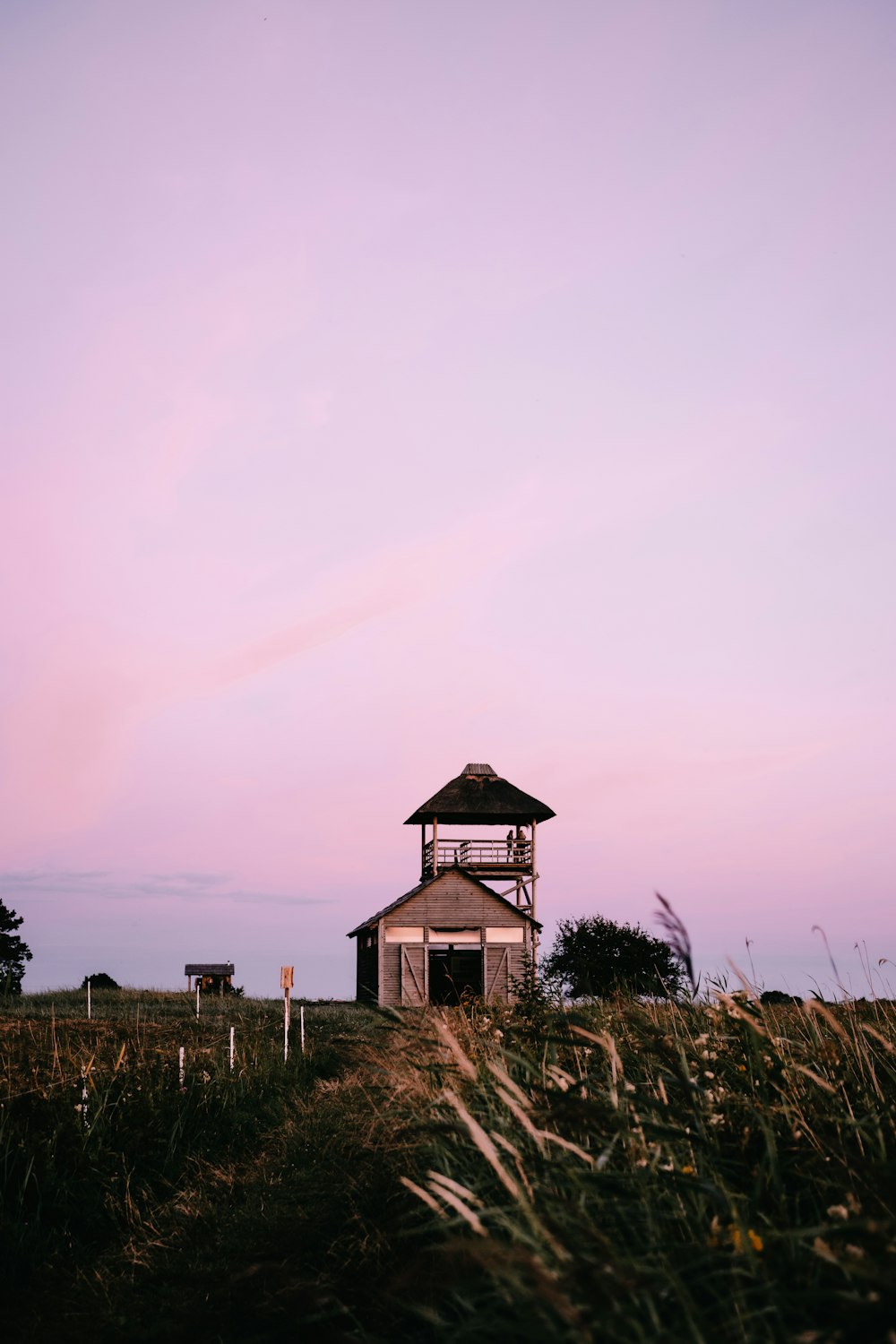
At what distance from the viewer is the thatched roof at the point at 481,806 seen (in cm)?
4031

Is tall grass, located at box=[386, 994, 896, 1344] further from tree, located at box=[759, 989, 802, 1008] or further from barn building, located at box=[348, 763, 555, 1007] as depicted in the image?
barn building, located at box=[348, 763, 555, 1007]

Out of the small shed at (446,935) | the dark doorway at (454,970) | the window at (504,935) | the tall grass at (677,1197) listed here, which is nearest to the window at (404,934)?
the small shed at (446,935)

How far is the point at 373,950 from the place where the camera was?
40.0 m

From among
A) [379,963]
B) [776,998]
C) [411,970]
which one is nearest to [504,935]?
[411,970]

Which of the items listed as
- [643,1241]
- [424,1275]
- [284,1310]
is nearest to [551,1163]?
[643,1241]

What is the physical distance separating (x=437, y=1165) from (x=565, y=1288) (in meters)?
2.41

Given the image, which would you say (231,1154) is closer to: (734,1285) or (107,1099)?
(107,1099)

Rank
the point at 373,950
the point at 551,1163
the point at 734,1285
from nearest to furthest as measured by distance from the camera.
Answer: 1. the point at 734,1285
2. the point at 551,1163
3. the point at 373,950

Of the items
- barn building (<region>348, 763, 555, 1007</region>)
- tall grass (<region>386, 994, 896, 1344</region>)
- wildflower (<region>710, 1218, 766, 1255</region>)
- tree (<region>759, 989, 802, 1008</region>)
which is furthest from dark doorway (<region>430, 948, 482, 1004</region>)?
wildflower (<region>710, 1218, 766, 1255</region>)

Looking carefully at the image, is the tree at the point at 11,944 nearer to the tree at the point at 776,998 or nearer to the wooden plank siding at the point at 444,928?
the wooden plank siding at the point at 444,928

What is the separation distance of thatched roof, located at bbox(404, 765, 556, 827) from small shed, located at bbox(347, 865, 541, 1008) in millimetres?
3198

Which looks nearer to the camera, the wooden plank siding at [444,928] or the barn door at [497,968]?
the barn door at [497,968]

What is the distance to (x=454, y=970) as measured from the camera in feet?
126

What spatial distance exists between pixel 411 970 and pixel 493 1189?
3432 centimetres
